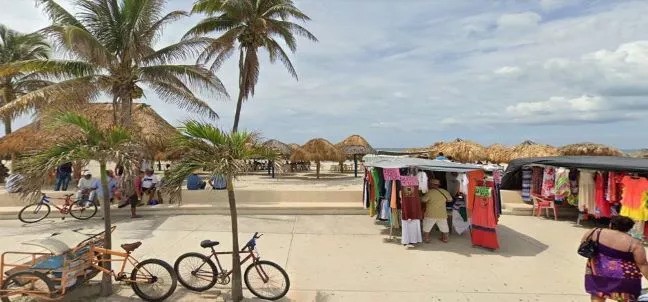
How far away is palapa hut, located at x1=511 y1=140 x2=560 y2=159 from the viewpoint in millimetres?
24891

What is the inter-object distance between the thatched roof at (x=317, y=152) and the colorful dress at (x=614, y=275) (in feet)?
67.6

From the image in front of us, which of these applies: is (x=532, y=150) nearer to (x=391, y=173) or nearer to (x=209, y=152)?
(x=391, y=173)

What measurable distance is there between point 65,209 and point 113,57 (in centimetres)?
509

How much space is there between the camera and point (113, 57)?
1312cm

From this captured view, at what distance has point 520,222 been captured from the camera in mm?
10734

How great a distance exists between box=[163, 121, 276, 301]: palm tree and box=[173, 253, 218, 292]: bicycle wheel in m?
1.12

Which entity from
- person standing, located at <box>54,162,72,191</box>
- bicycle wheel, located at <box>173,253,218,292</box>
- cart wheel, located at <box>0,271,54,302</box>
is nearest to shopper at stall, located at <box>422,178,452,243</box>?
bicycle wheel, located at <box>173,253,218,292</box>

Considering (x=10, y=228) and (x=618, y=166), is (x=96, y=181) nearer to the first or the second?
(x=10, y=228)

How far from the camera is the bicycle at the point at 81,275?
4855mm

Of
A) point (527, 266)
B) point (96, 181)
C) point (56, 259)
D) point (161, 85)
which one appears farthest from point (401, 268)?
point (161, 85)

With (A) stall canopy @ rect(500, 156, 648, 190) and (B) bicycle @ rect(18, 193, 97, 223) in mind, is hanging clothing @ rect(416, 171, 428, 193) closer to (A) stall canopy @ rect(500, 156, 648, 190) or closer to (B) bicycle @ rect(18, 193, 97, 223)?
(A) stall canopy @ rect(500, 156, 648, 190)

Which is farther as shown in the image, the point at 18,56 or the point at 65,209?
the point at 18,56

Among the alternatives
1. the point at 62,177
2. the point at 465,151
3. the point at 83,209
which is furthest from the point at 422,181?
the point at 465,151

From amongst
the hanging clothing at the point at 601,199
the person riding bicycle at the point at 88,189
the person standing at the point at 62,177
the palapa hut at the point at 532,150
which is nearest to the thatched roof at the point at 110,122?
the person standing at the point at 62,177
